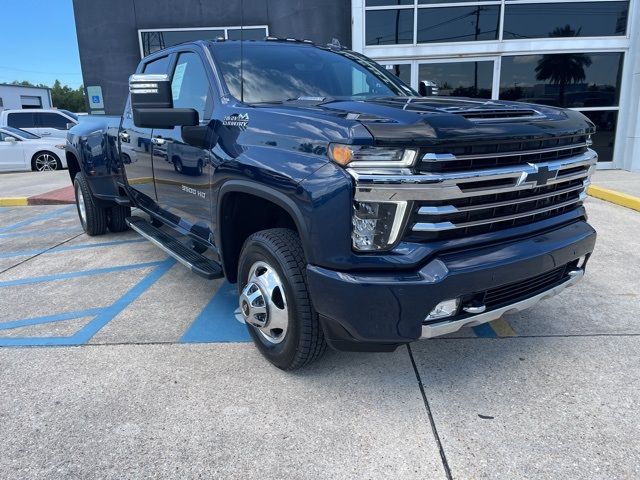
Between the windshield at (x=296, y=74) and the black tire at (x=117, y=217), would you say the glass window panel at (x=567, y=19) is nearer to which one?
the windshield at (x=296, y=74)

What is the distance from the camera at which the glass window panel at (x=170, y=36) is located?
40.7 feet

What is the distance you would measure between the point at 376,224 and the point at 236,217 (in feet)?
4.01

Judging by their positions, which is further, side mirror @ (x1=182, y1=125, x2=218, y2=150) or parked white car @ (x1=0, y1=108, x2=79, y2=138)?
parked white car @ (x1=0, y1=108, x2=79, y2=138)

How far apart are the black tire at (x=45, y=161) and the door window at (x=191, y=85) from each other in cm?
1211

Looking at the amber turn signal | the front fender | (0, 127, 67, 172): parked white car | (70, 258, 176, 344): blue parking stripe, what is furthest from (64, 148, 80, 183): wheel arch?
(0, 127, 67, 172): parked white car

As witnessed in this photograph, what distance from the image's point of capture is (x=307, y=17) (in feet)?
37.5

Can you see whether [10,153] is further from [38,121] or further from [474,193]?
[474,193]

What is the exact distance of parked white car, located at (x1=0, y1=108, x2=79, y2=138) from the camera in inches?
619

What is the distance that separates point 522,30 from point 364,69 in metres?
8.07

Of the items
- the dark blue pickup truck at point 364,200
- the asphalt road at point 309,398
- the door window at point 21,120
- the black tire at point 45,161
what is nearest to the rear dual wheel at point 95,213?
the asphalt road at point 309,398

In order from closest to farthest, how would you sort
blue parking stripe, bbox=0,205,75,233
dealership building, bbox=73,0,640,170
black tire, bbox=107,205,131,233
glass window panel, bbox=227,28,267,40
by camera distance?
black tire, bbox=107,205,131,233 → blue parking stripe, bbox=0,205,75,233 → dealership building, bbox=73,0,640,170 → glass window panel, bbox=227,28,267,40

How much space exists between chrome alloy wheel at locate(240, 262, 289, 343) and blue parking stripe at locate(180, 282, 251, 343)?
0.54 m

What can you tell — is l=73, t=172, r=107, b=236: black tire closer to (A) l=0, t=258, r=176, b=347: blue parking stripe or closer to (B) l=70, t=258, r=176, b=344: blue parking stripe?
(B) l=70, t=258, r=176, b=344: blue parking stripe

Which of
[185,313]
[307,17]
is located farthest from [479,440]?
[307,17]
